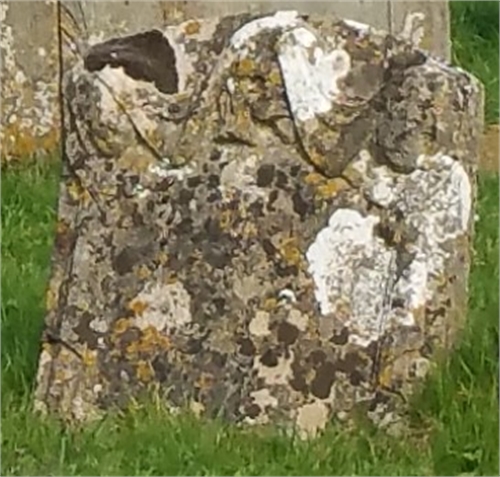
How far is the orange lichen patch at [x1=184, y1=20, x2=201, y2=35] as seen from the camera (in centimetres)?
602

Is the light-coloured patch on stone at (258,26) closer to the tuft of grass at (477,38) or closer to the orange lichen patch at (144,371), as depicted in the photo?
the orange lichen patch at (144,371)

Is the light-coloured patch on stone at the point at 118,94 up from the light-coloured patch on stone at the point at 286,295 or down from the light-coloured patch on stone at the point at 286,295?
up

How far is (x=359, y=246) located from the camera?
591 cm

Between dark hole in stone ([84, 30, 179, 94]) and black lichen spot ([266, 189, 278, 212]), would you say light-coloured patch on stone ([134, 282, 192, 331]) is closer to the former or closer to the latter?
black lichen spot ([266, 189, 278, 212])

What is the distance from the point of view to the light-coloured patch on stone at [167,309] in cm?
592

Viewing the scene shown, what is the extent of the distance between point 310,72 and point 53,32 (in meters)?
3.53

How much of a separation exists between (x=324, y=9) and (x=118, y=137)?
3482mm

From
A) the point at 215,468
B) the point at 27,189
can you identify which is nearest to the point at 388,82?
the point at 215,468

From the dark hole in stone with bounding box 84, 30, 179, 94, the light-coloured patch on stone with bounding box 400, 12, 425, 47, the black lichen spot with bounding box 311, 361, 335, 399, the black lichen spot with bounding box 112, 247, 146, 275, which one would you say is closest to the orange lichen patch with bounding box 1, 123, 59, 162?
the light-coloured patch on stone with bounding box 400, 12, 425, 47

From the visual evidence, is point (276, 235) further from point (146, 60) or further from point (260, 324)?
point (146, 60)

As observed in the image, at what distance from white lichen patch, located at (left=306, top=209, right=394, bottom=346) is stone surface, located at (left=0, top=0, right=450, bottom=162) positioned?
3412mm

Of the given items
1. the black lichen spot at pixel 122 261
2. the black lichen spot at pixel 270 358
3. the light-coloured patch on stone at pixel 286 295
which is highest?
the black lichen spot at pixel 122 261

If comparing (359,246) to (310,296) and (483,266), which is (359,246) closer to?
(310,296)

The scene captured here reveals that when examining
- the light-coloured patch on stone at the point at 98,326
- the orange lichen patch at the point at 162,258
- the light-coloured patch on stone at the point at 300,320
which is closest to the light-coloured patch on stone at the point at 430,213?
the light-coloured patch on stone at the point at 300,320
